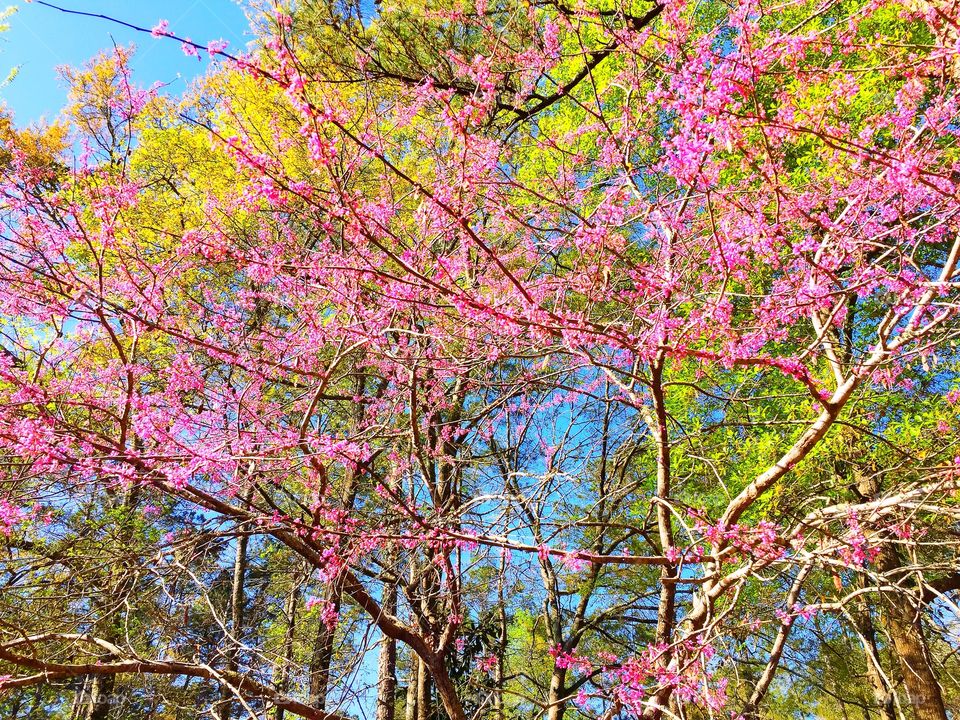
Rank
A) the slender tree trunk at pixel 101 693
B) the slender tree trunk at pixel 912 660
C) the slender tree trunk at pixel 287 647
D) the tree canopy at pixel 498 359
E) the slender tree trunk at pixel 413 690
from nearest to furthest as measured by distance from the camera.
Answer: the tree canopy at pixel 498 359, the slender tree trunk at pixel 287 647, the slender tree trunk at pixel 912 660, the slender tree trunk at pixel 413 690, the slender tree trunk at pixel 101 693

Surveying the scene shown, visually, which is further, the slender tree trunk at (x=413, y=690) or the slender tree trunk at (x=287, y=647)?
the slender tree trunk at (x=413, y=690)

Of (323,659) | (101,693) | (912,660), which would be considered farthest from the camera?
(101,693)

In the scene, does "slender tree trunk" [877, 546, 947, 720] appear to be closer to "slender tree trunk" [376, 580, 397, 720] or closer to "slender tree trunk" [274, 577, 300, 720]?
"slender tree trunk" [376, 580, 397, 720]

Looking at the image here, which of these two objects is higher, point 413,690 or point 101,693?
point 101,693

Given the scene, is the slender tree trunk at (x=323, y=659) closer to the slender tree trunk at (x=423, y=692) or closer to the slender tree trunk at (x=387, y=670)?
the slender tree trunk at (x=387, y=670)

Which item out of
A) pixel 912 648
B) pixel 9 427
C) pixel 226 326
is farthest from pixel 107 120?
pixel 912 648

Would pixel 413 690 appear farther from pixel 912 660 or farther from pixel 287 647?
pixel 912 660

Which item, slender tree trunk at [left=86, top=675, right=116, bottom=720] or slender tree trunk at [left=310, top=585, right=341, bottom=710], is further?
slender tree trunk at [left=86, top=675, right=116, bottom=720]

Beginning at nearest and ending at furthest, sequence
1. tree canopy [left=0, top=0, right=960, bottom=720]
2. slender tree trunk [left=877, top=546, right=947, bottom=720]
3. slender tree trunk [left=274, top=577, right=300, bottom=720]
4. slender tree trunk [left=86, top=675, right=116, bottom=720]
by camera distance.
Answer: tree canopy [left=0, top=0, right=960, bottom=720]
slender tree trunk [left=274, top=577, right=300, bottom=720]
slender tree trunk [left=877, top=546, right=947, bottom=720]
slender tree trunk [left=86, top=675, right=116, bottom=720]

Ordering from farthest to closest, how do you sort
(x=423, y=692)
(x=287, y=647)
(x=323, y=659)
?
(x=423, y=692) < (x=287, y=647) < (x=323, y=659)

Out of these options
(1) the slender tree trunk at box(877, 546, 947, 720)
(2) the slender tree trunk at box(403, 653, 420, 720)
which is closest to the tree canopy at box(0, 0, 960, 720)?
(1) the slender tree trunk at box(877, 546, 947, 720)

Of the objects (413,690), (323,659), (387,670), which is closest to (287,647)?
(323,659)

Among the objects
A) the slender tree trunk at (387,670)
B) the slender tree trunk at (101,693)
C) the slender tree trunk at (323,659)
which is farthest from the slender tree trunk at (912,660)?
the slender tree trunk at (101,693)

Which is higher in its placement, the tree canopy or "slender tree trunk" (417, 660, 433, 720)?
the tree canopy
